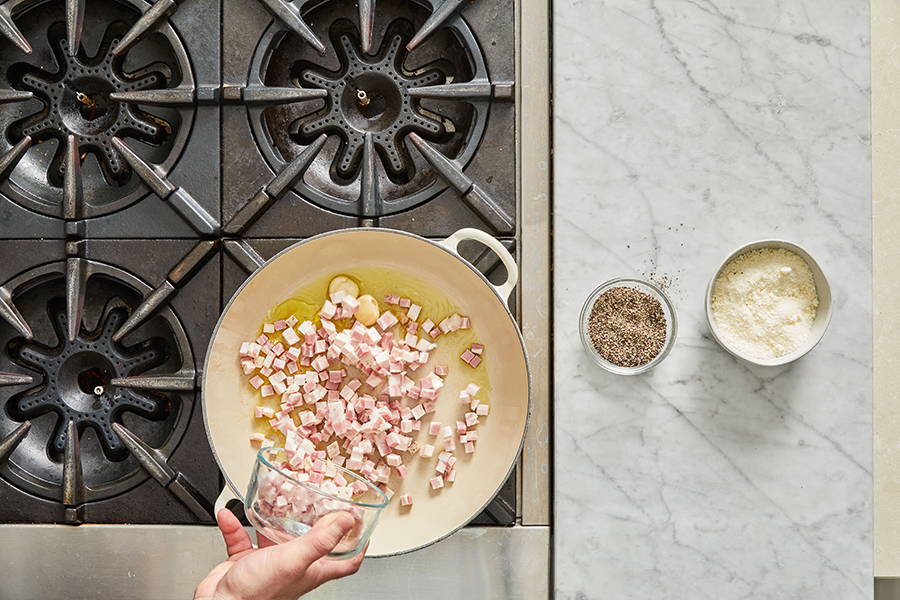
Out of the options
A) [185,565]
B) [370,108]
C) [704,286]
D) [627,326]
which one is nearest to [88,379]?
[185,565]

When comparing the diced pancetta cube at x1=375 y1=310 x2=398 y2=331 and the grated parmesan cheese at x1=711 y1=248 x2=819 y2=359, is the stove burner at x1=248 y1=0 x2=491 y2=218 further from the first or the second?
the grated parmesan cheese at x1=711 y1=248 x2=819 y2=359

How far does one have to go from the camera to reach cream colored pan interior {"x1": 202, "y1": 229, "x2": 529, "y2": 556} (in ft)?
2.95

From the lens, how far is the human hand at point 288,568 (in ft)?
2.29

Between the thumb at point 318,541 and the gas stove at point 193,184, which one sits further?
the gas stove at point 193,184

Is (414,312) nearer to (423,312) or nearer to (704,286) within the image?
(423,312)

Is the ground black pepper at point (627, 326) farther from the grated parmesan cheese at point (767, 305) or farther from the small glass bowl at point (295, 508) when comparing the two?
the small glass bowl at point (295, 508)

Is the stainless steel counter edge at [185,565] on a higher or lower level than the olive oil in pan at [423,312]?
lower

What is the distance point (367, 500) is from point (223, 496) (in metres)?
0.20

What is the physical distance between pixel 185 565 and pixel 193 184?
0.49m

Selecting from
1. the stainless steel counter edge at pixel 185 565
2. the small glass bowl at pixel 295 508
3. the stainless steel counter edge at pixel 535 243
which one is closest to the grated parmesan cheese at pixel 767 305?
the stainless steel counter edge at pixel 535 243

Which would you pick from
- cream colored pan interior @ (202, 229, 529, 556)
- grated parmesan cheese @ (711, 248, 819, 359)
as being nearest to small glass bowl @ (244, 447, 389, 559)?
cream colored pan interior @ (202, 229, 529, 556)

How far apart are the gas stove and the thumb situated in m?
0.28

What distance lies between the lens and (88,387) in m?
0.99

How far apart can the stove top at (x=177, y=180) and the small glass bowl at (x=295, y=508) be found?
204 mm
